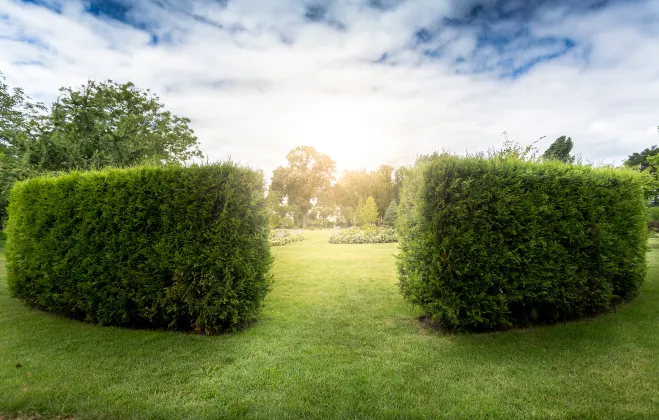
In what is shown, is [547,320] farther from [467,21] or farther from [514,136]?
[514,136]

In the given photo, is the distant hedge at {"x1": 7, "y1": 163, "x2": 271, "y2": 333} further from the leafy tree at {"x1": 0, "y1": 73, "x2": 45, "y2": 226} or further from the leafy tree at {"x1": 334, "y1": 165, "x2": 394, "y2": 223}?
the leafy tree at {"x1": 334, "y1": 165, "x2": 394, "y2": 223}

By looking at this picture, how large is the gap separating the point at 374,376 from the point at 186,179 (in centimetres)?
395

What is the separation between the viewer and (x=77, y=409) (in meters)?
3.06

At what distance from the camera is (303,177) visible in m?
49.8

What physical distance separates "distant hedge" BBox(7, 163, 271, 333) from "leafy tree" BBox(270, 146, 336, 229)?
43.9 m

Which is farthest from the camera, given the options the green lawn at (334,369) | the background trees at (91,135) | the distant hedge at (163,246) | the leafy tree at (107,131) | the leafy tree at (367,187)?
the leafy tree at (367,187)

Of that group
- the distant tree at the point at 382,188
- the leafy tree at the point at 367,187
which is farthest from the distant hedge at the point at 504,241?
the distant tree at the point at 382,188

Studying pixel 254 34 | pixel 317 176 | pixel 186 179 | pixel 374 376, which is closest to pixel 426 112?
pixel 254 34

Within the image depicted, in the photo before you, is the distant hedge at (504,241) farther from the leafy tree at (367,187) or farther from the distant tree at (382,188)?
the distant tree at (382,188)

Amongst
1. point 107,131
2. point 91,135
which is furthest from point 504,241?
point 91,135

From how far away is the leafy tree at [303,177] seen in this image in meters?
49.8

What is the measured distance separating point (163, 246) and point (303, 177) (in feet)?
148

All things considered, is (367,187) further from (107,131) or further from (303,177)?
(107,131)

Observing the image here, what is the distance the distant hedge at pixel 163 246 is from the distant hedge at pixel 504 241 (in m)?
2.82
